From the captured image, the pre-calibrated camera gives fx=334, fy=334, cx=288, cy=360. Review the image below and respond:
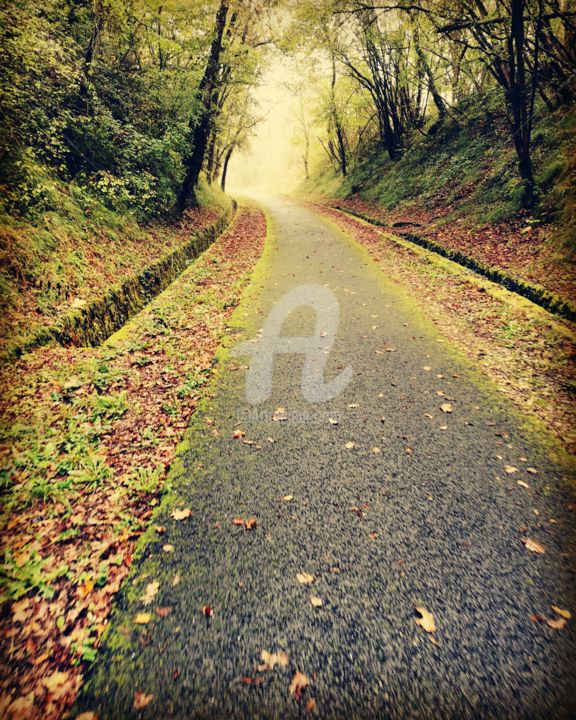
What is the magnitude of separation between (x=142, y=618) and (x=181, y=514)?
0.78m

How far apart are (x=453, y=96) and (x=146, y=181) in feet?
54.9

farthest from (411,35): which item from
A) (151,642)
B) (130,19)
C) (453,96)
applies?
(151,642)

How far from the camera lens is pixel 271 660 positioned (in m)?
2.06

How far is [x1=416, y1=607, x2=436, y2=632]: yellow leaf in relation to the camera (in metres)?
2.19

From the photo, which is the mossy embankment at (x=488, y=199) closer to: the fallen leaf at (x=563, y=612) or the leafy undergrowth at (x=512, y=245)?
the leafy undergrowth at (x=512, y=245)

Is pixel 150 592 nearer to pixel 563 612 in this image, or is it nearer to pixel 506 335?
pixel 563 612

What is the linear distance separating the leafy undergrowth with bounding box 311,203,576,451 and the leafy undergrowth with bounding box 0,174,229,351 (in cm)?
649

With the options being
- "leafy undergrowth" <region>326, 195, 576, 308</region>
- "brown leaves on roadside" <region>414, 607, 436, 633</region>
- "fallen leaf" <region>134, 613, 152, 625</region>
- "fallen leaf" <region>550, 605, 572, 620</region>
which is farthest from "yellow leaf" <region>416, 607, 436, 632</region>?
"leafy undergrowth" <region>326, 195, 576, 308</region>

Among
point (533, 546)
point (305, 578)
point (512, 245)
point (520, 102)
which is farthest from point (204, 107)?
point (533, 546)

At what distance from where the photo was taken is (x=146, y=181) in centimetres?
911

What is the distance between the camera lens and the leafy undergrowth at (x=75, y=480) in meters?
2.05

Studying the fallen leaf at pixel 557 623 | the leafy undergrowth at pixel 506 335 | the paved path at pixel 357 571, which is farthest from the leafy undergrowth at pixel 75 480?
the leafy undergrowth at pixel 506 335

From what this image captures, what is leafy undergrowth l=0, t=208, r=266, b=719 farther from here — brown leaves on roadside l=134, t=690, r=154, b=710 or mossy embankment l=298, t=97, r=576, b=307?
mossy embankment l=298, t=97, r=576, b=307

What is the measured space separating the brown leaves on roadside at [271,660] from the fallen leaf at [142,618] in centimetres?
79
